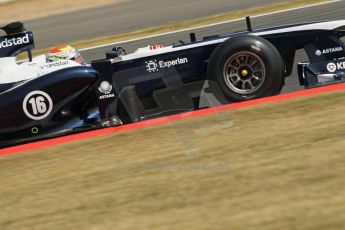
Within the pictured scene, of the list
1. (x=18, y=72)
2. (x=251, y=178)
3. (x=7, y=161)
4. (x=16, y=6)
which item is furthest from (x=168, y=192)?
(x=16, y=6)

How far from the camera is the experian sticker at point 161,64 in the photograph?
751cm

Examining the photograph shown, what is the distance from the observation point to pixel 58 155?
6.93 metres

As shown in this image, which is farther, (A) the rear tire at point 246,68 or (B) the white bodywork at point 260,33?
(B) the white bodywork at point 260,33

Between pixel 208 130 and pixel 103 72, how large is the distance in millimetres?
1553

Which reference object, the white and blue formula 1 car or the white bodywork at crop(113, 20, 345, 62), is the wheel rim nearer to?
the white and blue formula 1 car

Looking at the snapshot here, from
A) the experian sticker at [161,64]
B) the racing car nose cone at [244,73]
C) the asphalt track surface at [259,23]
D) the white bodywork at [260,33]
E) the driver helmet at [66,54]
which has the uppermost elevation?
the driver helmet at [66,54]

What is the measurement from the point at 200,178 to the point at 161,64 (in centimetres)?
248

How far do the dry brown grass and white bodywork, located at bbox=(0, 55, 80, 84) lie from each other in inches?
38.1

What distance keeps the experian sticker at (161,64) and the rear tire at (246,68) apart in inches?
15.4

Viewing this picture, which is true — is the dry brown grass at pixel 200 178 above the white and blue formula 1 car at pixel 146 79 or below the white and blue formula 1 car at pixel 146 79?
below

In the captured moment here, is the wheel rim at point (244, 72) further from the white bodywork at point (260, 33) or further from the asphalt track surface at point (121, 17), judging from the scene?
the asphalt track surface at point (121, 17)

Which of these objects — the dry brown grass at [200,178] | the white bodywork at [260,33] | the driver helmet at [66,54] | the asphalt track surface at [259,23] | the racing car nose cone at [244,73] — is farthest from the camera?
the asphalt track surface at [259,23]

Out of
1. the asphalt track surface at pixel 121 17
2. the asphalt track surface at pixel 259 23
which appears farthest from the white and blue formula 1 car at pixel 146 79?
the asphalt track surface at pixel 121 17

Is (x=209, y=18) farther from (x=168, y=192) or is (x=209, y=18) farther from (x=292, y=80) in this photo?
(x=168, y=192)
